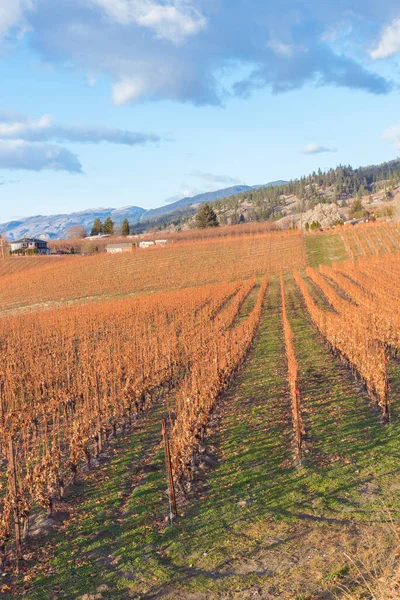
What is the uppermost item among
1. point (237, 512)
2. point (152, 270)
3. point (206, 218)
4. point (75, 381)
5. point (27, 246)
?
point (206, 218)

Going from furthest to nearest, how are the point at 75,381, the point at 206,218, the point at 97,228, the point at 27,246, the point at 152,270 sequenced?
the point at 97,228 < the point at 206,218 < the point at 27,246 < the point at 152,270 < the point at 75,381

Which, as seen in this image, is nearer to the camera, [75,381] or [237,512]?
[237,512]

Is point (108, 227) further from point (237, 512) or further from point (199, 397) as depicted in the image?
point (237, 512)

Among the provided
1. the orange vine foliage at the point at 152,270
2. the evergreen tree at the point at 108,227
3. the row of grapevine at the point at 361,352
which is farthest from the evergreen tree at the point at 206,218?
the row of grapevine at the point at 361,352

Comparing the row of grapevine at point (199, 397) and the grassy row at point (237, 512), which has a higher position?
the row of grapevine at point (199, 397)

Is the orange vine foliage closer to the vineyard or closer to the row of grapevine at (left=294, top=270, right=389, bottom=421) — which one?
the vineyard

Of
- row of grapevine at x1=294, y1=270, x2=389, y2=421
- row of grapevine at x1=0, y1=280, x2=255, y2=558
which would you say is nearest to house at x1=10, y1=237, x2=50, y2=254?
row of grapevine at x1=0, y1=280, x2=255, y2=558

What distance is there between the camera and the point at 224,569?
6539 mm

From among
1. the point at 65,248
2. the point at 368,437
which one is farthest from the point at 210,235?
the point at 368,437

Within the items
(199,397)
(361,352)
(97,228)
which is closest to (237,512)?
(199,397)

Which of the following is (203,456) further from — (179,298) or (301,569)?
(179,298)

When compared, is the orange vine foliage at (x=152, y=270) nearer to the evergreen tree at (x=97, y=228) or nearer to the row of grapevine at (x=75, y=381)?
the row of grapevine at (x=75, y=381)

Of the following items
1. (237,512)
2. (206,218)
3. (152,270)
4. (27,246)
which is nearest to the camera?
(237,512)

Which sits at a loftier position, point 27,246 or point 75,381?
point 27,246
